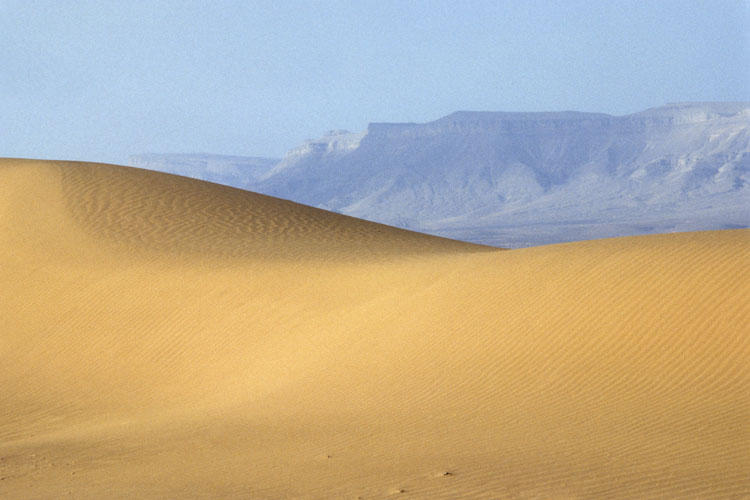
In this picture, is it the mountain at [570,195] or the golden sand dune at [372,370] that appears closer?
the golden sand dune at [372,370]

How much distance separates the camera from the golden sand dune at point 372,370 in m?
9.02

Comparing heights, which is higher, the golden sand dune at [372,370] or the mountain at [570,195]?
the mountain at [570,195]

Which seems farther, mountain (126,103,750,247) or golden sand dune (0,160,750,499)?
mountain (126,103,750,247)

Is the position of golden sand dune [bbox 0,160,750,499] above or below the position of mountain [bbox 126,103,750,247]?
below

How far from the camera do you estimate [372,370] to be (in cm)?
1402

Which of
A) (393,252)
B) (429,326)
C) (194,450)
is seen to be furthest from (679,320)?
(393,252)

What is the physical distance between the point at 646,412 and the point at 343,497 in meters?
4.46

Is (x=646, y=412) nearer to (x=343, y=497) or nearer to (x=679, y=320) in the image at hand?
(x=679, y=320)

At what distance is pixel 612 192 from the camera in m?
185

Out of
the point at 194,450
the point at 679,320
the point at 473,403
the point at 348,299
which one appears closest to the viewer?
the point at 194,450

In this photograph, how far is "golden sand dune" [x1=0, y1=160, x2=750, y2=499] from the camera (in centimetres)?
902

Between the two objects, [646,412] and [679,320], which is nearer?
[646,412]

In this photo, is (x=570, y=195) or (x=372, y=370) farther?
(x=570, y=195)

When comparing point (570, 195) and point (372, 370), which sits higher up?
point (570, 195)
